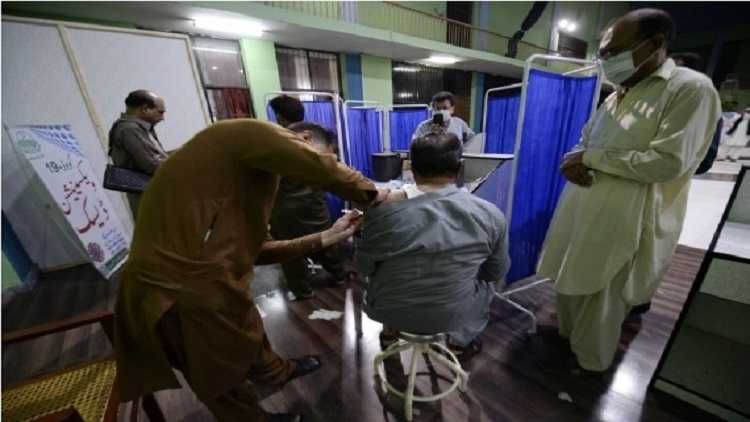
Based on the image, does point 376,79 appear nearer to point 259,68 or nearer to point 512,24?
point 259,68

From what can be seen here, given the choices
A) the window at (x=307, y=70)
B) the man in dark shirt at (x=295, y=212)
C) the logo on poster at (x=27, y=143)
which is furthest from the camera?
the window at (x=307, y=70)

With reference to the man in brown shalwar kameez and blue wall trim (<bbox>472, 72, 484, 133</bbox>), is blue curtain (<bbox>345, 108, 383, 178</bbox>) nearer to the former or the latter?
the man in brown shalwar kameez

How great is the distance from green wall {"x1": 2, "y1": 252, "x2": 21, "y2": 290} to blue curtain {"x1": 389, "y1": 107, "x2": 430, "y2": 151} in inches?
160

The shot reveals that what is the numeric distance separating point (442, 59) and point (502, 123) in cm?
572

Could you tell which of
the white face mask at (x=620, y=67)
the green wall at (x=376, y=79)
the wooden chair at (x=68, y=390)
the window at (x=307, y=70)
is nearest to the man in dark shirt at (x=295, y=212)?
the wooden chair at (x=68, y=390)

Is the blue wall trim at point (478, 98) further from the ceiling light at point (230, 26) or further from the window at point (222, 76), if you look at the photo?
the window at point (222, 76)

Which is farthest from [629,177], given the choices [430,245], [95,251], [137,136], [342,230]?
[95,251]

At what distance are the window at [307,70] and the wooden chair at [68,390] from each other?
5.64 m

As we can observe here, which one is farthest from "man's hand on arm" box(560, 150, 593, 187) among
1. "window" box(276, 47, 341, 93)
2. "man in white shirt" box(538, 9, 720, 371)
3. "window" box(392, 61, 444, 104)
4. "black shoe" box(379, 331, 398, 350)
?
"window" box(392, 61, 444, 104)

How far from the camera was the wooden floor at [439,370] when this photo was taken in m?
1.36

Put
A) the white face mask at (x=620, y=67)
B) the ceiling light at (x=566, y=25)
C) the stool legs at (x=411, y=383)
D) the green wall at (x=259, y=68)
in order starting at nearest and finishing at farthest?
the white face mask at (x=620, y=67), the stool legs at (x=411, y=383), the green wall at (x=259, y=68), the ceiling light at (x=566, y=25)

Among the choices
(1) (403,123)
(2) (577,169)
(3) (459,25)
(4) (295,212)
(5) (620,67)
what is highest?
(3) (459,25)

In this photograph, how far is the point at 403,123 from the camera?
3.98m

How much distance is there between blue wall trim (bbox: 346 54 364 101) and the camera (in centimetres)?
638
